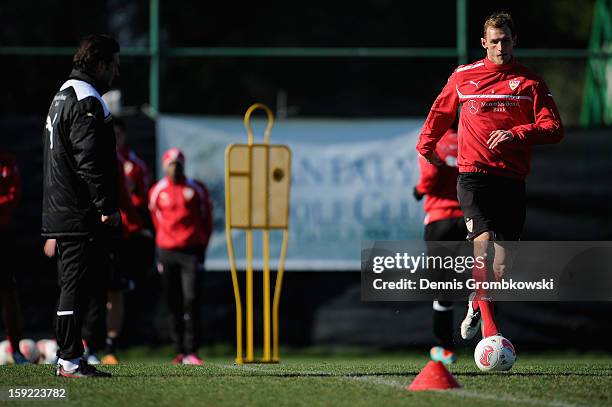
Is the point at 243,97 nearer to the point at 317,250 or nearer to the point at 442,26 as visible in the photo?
the point at 442,26

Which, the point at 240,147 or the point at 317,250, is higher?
the point at 240,147

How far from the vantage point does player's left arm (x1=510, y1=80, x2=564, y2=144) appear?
25.6 ft

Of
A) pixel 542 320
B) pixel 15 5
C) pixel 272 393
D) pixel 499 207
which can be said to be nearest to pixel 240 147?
pixel 499 207

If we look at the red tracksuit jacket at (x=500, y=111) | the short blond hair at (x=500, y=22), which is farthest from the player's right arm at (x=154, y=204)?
the short blond hair at (x=500, y=22)

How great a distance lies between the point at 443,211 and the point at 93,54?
3.77m

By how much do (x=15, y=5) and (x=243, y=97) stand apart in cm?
575

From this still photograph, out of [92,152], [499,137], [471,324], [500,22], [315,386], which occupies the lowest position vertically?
[315,386]

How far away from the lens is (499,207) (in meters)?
8.06

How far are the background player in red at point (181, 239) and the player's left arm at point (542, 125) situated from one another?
4.54m

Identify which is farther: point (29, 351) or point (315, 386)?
point (29, 351)

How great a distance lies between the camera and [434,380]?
22.6ft

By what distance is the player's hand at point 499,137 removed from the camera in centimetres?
771
